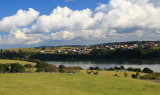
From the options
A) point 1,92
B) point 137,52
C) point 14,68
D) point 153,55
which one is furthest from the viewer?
point 137,52

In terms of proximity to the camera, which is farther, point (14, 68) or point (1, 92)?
point (14, 68)

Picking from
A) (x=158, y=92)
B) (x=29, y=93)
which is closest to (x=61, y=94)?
(x=29, y=93)

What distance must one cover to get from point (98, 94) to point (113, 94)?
1.76 meters

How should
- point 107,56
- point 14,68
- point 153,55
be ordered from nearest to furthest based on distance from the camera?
point 14,68 → point 153,55 → point 107,56

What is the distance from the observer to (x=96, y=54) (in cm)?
13212

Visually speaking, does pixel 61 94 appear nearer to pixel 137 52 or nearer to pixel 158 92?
pixel 158 92

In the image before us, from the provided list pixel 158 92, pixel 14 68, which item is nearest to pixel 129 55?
pixel 14 68

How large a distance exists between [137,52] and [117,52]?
15.2 metres

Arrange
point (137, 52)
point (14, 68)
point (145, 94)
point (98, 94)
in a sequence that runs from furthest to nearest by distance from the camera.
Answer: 1. point (137, 52)
2. point (14, 68)
3. point (145, 94)
4. point (98, 94)

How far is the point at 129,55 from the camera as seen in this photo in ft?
400

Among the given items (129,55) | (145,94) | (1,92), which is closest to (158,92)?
(145,94)

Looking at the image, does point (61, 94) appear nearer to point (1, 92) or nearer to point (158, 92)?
point (1, 92)

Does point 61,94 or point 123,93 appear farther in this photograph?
point 123,93

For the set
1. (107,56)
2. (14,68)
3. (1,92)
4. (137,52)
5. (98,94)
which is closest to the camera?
(1,92)
